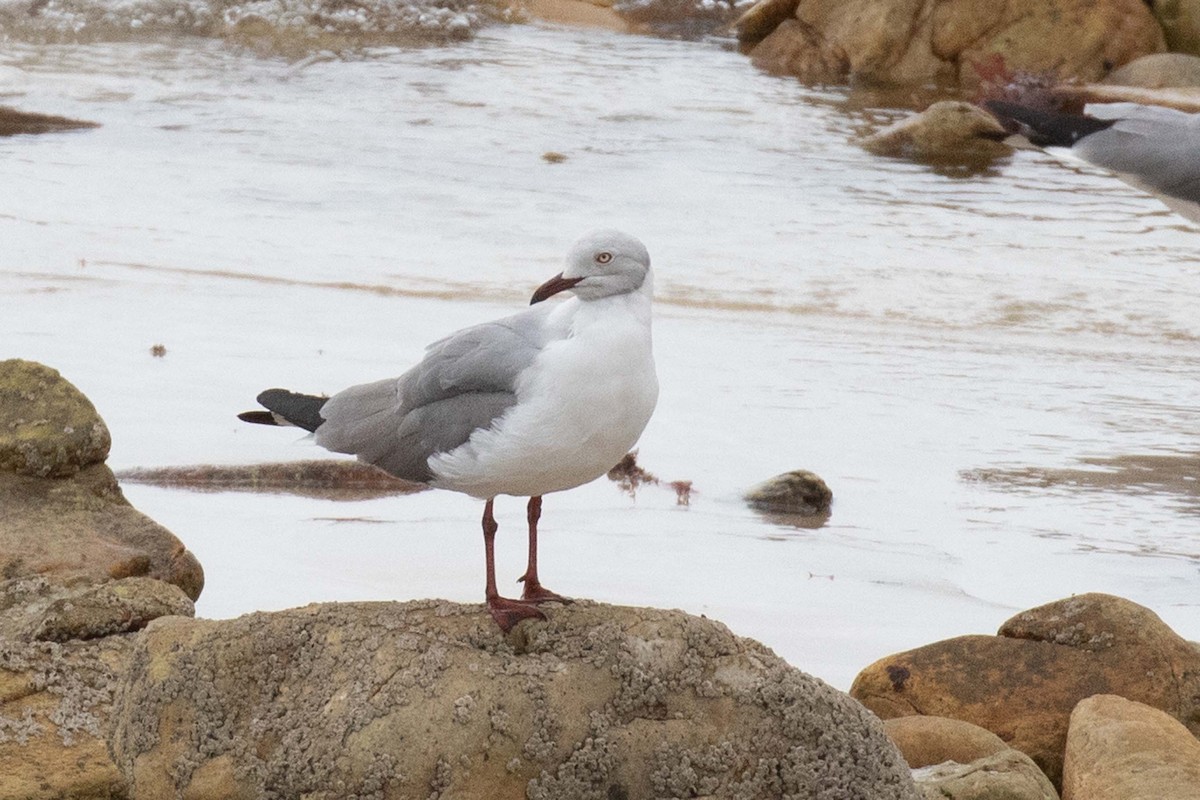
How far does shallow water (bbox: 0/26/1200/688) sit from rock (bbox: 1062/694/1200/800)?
0.97m

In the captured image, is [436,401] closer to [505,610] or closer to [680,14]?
[505,610]

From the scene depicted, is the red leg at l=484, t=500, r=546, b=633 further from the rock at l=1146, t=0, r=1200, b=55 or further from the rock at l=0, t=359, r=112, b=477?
the rock at l=1146, t=0, r=1200, b=55

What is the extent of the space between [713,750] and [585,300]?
106cm

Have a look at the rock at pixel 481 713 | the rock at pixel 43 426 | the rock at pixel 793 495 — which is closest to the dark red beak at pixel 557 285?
→ the rock at pixel 481 713

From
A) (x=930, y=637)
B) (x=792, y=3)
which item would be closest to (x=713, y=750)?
(x=930, y=637)

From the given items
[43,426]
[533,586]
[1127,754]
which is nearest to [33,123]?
[43,426]

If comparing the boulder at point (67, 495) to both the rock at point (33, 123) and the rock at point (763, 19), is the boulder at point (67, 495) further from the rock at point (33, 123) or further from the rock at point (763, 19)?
the rock at point (763, 19)

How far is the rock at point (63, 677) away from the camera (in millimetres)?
4008

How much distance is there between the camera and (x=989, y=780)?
4.04 meters

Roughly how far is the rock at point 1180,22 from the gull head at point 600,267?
66.2ft

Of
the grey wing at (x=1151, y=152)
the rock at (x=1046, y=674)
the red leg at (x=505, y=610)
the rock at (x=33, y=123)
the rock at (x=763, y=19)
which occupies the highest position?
the grey wing at (x=1151, y=152)

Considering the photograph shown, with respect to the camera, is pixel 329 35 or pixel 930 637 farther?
pixel 329 35

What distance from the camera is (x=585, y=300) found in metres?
3.97

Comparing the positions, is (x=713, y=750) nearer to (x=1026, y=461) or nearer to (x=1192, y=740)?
(x=1192, y=740)
